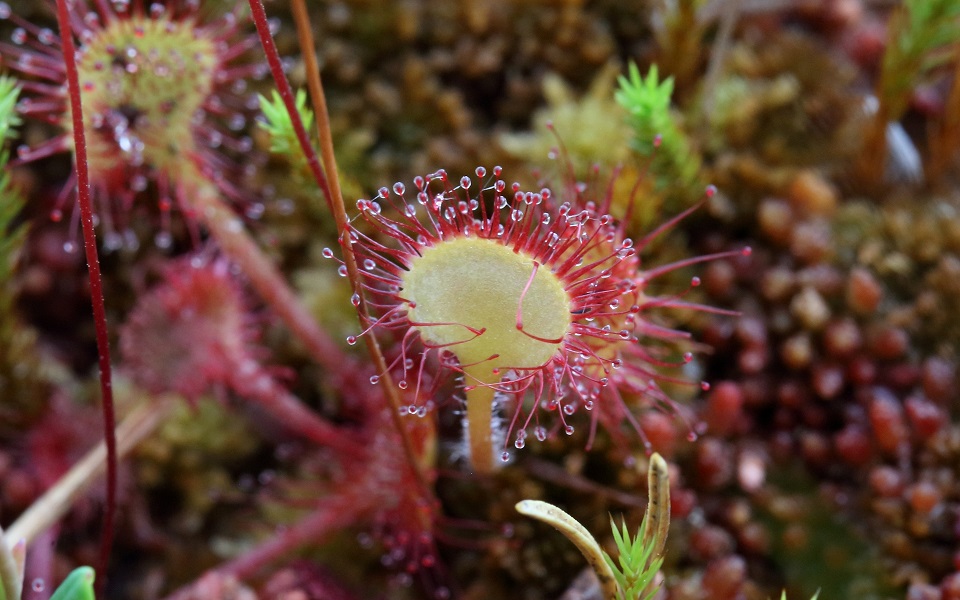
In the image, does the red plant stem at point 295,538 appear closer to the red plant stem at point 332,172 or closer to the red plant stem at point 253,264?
the red plant stem at point 253,264

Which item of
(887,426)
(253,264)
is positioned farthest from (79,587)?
(887,426)

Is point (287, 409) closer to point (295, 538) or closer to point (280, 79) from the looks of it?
point (295, 538)

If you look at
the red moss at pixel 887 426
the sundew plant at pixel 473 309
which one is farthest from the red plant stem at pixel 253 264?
the red moss at pixel 887 426

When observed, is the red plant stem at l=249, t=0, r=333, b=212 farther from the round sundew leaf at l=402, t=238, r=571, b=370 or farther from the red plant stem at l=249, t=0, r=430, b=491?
the round sundew leaf at l=402, t=238, r=571, b=370

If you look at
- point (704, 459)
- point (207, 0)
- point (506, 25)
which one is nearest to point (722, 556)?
point (704, 459)

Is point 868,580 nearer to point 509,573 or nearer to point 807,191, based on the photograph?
point 509,573

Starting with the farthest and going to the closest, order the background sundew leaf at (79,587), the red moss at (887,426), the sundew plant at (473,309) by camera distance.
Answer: the red moss at (887,426) → the sundew plant at (473,309) → the background sundew leaf at (79,587)
